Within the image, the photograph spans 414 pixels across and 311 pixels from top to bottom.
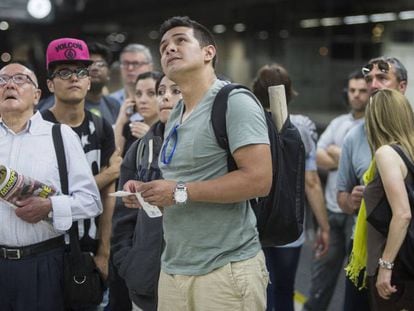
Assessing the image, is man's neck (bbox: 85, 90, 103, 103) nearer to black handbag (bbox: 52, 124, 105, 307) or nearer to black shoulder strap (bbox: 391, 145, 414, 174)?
black handbag (bbox: 52, 124, 105, 307)

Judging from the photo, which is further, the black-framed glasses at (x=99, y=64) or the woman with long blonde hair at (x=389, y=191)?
the black-framed glasses at (x=99, y=64)

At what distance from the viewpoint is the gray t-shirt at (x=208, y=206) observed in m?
2.46

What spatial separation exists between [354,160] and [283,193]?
1.55 meters

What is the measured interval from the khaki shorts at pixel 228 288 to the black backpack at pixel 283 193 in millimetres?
230

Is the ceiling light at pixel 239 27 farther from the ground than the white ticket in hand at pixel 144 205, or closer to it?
farther from the ground

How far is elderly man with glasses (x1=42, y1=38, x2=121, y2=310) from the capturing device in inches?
152

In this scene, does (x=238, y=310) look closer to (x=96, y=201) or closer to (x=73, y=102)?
(x=96, y=201)

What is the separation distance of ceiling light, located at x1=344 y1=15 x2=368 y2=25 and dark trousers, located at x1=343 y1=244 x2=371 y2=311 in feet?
47.1

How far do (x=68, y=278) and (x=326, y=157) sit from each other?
269 centimetres

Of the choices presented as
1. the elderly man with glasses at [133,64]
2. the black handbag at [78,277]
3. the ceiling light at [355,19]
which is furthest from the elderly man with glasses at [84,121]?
the ceiling light at [355,19]

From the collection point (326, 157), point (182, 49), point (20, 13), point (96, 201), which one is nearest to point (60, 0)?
point (20, 13)

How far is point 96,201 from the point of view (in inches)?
139

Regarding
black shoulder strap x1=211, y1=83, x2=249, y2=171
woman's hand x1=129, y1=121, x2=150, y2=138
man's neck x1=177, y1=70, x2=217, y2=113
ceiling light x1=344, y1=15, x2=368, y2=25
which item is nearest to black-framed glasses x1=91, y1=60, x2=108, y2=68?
woman's hand x1=129, y1=121, x2=150, y2=138

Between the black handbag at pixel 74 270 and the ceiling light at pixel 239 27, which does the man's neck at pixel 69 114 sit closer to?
the black handbag at pixel 74 270
